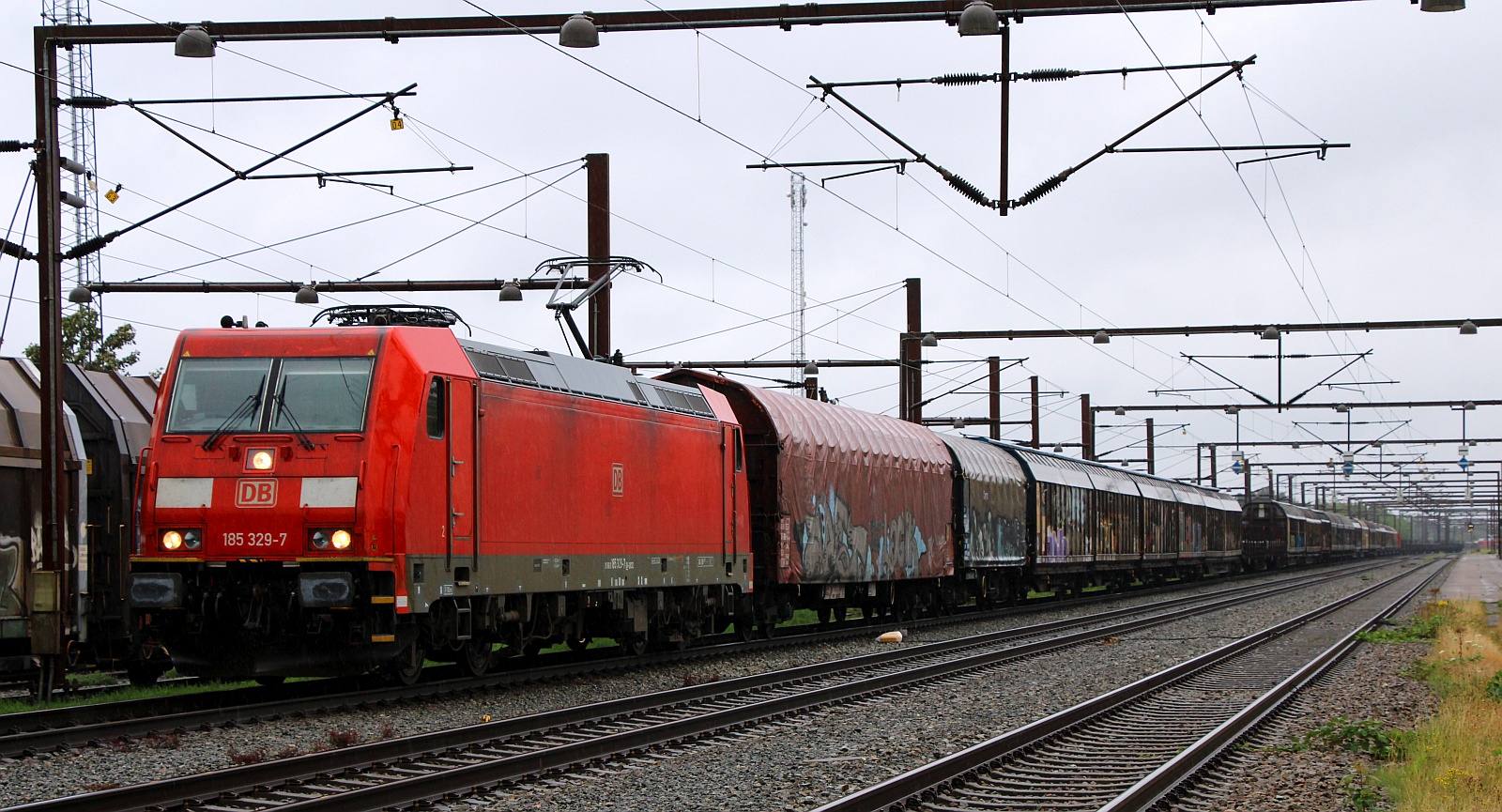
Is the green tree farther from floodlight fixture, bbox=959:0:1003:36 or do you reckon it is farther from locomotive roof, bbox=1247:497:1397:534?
locomotive roof, bbox=1247:497:1397:534

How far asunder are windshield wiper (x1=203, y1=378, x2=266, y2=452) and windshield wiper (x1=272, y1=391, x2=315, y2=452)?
21cm

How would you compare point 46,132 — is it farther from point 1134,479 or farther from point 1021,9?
point 1134,479

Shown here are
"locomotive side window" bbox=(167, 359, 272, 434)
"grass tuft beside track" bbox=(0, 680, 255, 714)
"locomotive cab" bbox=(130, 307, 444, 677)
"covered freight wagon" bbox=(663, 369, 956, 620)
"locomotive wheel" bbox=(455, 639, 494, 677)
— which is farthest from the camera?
"covered freight wagon" bbox=(663, 369, 956, 620)

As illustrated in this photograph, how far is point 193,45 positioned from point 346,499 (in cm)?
515

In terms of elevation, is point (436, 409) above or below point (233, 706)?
above

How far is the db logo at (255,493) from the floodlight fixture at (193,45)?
4532mm

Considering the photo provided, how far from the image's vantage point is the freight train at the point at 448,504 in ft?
43.1

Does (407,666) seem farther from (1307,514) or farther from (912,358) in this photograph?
(1307,514)

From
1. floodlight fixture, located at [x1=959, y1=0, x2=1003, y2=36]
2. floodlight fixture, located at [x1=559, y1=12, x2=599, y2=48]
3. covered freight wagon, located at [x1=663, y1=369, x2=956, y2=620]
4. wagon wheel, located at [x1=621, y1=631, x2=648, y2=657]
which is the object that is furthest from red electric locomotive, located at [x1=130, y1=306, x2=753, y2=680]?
covered freight wagon, located at [x1=663, y1=369, x2=956, y2=620]

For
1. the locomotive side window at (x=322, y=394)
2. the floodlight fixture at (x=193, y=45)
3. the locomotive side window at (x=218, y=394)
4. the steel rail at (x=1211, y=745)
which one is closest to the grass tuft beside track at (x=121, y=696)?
the locomotive side window at (x=218, y=394)

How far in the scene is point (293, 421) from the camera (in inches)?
529

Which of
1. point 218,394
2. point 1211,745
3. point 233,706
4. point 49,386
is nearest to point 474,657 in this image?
point 233,706

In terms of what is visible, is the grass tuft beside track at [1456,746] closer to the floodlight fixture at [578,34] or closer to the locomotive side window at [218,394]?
the floodlight fixture at [578,34]

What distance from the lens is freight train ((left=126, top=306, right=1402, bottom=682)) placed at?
13125 mm
